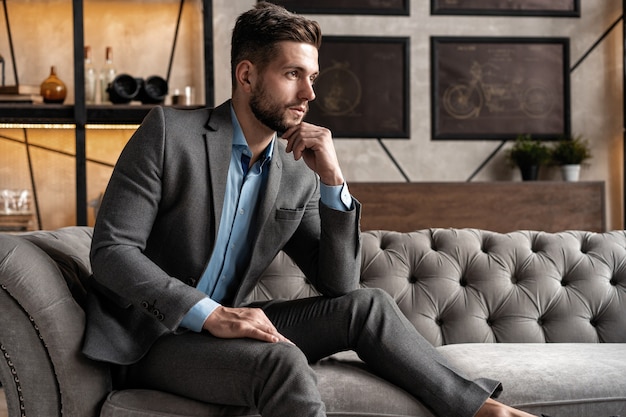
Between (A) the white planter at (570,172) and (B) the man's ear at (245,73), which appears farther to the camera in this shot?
(A) the white planter at (570,172)

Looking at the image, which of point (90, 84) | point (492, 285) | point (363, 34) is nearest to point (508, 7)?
point (363, 34)

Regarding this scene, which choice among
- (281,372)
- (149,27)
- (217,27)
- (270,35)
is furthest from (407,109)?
(281,372)

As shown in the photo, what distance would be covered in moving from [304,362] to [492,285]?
1.13 metres

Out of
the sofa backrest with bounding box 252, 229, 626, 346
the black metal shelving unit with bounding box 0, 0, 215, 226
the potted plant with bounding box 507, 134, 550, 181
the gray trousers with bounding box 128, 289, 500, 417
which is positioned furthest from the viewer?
the potted plant with bounding box 507, 134, 550, 181

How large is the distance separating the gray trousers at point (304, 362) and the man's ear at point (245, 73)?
573mm

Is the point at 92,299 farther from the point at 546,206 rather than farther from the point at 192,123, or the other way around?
the point at 546,206

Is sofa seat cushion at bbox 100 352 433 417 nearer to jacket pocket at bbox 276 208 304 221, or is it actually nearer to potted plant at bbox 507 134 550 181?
jacket pocket at bbox 276 208 304 221

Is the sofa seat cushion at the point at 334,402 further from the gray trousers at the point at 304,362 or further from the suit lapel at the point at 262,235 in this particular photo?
the suit lapel at the point at 262,235

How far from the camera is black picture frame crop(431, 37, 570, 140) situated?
5680mm

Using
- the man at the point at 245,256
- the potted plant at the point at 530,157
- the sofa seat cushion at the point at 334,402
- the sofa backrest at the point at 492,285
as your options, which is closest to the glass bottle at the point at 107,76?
the potted plant at the point at 530,157

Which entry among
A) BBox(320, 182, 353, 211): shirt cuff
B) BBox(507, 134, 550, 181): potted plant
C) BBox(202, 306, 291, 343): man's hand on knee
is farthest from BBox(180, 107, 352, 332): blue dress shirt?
BBox(507, 134, 550, 181): potted plant

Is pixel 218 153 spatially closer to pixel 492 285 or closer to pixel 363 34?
pixel 492 285

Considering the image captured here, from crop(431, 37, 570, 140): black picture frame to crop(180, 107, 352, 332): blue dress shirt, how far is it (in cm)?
368

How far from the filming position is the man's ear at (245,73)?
2.13 meters
